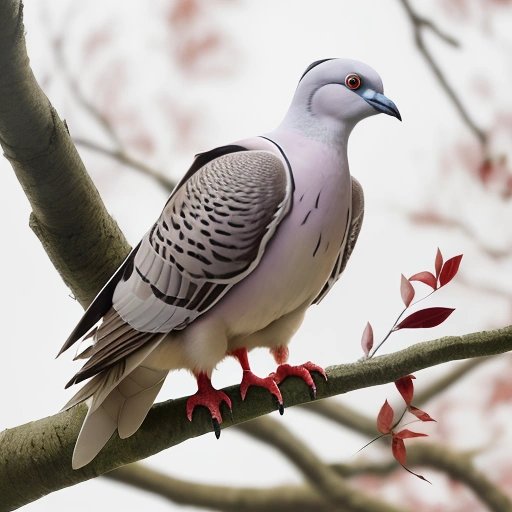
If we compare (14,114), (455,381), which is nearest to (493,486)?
(455,381)

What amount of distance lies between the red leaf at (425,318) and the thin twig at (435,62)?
0.40 meters

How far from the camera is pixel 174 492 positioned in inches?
38.0

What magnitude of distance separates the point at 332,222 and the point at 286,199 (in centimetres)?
3

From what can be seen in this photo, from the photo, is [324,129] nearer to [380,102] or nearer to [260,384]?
[380,102]

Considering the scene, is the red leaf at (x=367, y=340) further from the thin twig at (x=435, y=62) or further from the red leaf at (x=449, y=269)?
the thin twig at (x=435, y=62)

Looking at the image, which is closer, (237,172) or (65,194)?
(237,172)

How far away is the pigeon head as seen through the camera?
1.66 feet

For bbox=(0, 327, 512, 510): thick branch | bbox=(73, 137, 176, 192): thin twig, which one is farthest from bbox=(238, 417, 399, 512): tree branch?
bbox=(0, 327, 512, 510): thick branch

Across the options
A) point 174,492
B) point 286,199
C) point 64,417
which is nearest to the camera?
point 286,199

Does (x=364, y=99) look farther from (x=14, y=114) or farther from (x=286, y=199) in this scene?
(x=14, y=114)

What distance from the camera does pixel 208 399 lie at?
545mm

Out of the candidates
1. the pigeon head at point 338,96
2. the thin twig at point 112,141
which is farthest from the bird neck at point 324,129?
the thin twig at point 112,141

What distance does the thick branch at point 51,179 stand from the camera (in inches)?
21.0

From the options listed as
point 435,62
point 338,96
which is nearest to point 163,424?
point 338,96
